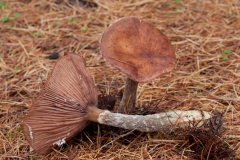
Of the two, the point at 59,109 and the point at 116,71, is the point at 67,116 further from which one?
the point at 116,71

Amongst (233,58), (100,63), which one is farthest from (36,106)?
(233,58)

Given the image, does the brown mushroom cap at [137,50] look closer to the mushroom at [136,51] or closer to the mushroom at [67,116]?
the mushroom at [136,51]

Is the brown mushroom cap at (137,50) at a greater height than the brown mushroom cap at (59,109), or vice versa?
the brown mushroom cap at (137,50)

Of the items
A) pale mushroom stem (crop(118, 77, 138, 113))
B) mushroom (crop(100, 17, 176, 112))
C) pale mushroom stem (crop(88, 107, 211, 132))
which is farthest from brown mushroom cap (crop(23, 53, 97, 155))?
mushroom (crop(100, 17, 176, 112))

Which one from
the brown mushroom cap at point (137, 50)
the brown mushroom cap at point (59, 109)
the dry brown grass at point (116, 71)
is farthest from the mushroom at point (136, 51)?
the dry brown grass at point (116, 71)

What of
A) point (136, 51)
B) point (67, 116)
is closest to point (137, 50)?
point (136, 51)

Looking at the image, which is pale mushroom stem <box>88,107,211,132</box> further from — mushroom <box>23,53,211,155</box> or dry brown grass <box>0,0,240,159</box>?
dry brown grass <box>0,0,240,159</box>
